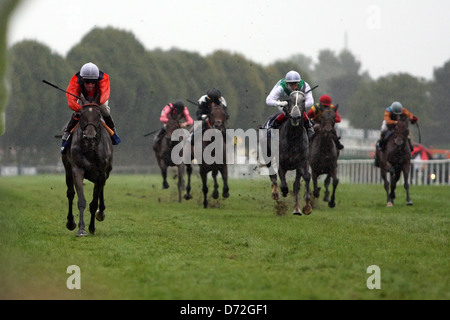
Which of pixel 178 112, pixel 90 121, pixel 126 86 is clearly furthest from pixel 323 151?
pixel 126 86

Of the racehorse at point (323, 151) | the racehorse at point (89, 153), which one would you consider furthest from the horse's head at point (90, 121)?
the racehorse at point (323, 151)

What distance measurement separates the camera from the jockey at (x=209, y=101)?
16.8m

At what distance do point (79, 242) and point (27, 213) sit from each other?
216 inches

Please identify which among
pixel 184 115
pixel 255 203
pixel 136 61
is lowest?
pixel 255 203

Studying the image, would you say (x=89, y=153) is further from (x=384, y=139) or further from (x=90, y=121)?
(x=384, y=139)

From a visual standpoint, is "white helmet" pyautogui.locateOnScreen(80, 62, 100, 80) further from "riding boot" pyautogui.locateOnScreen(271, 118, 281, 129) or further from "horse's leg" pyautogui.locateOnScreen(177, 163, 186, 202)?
"horse's leg" pyautogui.locateOnScreen(177, 163, 186, 202)

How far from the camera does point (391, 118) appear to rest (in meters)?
19.0

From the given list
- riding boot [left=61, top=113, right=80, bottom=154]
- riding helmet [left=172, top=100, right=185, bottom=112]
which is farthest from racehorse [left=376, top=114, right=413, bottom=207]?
riding boot [left=61, top=113, right=80, bottom=154]

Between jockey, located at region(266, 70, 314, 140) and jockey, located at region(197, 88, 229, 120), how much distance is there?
2437 millimetres

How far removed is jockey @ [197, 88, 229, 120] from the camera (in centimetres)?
1684

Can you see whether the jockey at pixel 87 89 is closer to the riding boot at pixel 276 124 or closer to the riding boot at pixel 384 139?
the riding boot at pixel 276 124

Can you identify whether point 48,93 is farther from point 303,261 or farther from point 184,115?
point 303,261
